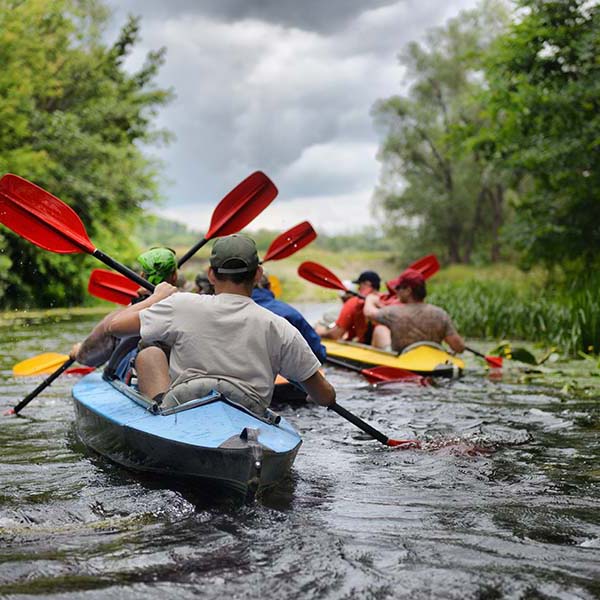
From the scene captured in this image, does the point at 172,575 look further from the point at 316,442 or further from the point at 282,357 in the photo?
the point at 316,442

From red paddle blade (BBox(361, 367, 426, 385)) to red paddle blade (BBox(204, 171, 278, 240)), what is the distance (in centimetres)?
281

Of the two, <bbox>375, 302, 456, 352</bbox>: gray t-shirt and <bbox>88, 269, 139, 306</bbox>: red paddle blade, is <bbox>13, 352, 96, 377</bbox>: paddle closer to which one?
<bbox>88, 269, 139, 306</bbox>: red paddle blade

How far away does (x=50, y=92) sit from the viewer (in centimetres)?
2289

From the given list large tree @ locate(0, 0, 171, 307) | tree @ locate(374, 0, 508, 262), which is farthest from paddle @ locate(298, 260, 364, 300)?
tree @ locate(374, 0, 508, 262)

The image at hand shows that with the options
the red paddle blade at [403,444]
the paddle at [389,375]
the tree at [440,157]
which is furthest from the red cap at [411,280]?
the tree at [440,157]

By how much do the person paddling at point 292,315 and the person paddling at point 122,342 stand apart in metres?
1.21

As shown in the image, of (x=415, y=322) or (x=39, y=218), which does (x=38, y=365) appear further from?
(x=415, y=322)

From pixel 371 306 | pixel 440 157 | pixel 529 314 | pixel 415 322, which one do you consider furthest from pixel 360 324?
pixel 440 157

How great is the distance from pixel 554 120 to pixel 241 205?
11.3 meters

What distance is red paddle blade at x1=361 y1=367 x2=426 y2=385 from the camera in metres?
8.35

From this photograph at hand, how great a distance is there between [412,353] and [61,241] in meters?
4.11

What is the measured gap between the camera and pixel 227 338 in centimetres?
370

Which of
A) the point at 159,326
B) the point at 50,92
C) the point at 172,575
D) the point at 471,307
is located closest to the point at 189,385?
the point at 159,326

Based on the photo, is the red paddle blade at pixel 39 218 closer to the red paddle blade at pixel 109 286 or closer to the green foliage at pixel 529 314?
the red paddle blade at pixel 109 286
